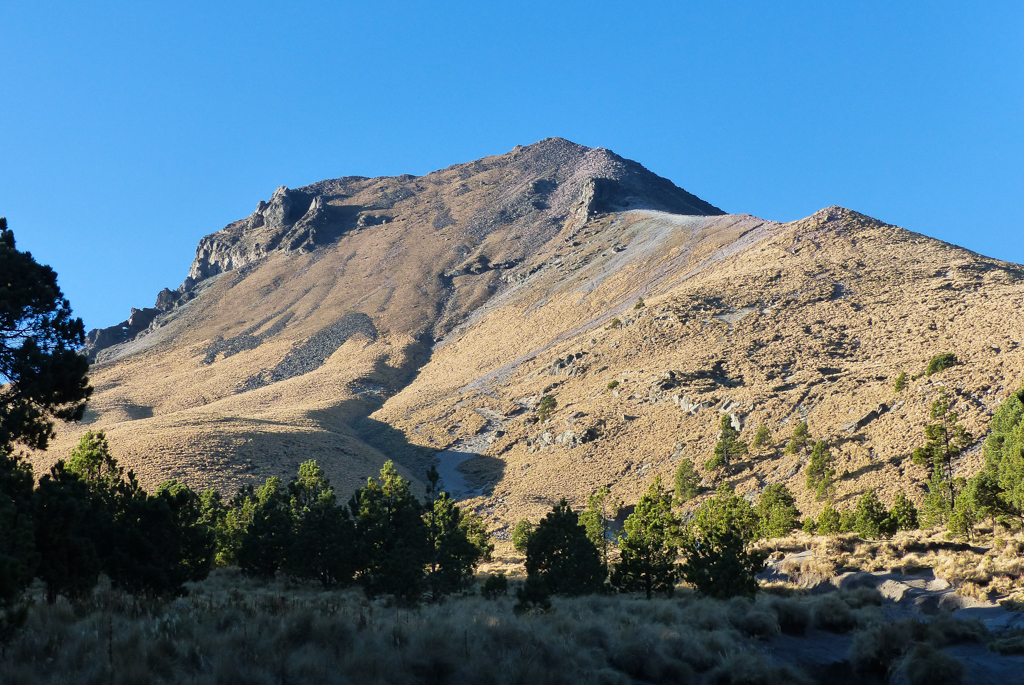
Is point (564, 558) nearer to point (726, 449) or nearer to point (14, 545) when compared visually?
point (14, 545)

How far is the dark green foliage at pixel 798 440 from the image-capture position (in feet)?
176

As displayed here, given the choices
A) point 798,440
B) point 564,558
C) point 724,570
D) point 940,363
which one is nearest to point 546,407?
point 798,440

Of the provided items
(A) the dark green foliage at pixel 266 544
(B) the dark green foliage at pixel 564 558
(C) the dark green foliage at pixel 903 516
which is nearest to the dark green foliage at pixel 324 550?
(A) the dark green foliage at pixel 266 544

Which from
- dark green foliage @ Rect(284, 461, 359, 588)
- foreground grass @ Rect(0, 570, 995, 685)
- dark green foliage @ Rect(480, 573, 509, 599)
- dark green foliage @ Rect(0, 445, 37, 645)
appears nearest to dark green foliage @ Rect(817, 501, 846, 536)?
dark green foliage @ Rect(480, 573, 509, 599)

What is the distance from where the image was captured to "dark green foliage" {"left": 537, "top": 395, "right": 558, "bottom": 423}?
3214 inches

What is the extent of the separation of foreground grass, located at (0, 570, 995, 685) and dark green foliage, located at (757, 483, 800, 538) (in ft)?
90.9

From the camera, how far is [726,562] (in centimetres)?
1862

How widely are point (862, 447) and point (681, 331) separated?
40.3m

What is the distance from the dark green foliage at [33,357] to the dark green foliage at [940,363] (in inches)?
2228

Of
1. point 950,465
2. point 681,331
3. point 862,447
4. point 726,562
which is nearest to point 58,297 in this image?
point 726,562

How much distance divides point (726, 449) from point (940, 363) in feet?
57.4

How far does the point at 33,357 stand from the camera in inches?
637

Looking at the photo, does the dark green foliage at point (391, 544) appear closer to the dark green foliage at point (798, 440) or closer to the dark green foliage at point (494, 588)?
the dark green foliage at point (494, 588)

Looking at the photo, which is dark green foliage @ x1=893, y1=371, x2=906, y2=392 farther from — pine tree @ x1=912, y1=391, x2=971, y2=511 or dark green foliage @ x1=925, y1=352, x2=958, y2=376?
pine tree @ x1=912, y1=391, x2=971, y2=511
